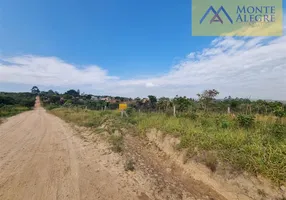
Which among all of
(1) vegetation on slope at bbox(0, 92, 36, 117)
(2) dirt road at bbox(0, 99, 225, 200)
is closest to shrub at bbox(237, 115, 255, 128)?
(2) dirt road at bbox(0, 99, 225, 200)

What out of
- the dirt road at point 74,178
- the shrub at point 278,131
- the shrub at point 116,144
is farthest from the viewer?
the shrub at point 116,144

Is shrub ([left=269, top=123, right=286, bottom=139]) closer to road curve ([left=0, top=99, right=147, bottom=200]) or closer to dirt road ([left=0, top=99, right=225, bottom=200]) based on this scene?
dirt road ([left=0, top=99, right=225, bottom=200])

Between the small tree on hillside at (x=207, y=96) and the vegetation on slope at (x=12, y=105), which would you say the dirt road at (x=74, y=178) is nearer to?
the small tree on hillside at (x=207, y=96)

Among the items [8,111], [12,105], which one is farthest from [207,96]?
[12,105]

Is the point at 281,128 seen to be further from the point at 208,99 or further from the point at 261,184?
the point at 208,99

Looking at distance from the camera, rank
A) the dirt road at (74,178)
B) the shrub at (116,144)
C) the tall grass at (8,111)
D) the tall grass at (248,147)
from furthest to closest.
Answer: the tall grass at (8,111), the shrub at (116,144), the dirt road at (74,178), the tall grass at (248,147)

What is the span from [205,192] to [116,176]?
210 centimetres

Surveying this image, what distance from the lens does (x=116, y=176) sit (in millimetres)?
4699

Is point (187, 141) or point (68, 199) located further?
point (187, 141)

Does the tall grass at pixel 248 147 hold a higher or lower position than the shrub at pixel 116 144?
higher

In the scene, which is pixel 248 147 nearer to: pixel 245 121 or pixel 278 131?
pixel 278 131

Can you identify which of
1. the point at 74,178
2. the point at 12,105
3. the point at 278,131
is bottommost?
the point at 74,178

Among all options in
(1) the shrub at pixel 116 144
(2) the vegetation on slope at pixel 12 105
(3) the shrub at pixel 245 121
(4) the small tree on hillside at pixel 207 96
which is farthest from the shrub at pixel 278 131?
(2) the vegetation on slope at pixel 12 105

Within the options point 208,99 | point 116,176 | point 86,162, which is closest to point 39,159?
point 86,162
